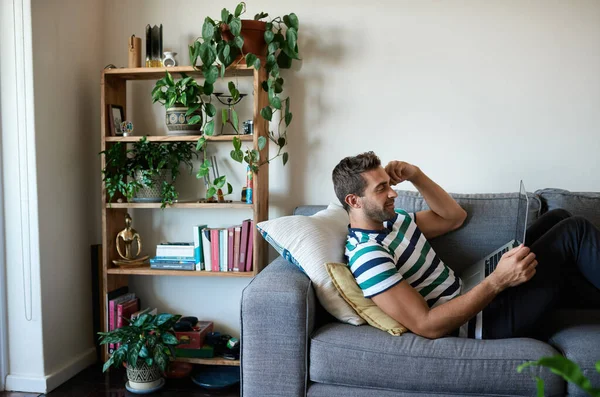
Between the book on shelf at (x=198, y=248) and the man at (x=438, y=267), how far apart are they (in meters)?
0.94

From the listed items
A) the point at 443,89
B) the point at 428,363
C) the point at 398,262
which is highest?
the point at 443,89

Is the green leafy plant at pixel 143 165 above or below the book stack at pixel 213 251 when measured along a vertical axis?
above

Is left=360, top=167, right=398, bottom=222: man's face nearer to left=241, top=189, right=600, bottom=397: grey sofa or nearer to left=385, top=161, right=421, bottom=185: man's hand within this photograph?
left=385, top=161, right=421, bottom=185: man's hand

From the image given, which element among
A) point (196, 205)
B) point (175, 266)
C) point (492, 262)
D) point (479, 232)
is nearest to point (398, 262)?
point (492, 262)

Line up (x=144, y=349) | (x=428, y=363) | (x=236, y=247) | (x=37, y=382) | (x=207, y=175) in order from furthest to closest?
(x=207, y=175), (x=236, y=247), (x=37, y=382), (x=144, y=349), (x=428, y=363)

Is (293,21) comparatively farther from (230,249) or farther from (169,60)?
(230,249)

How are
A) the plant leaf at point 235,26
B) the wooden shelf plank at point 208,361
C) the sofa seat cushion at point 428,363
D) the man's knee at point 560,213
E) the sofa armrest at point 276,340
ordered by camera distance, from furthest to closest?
the wooden shelf plank at point 208,361
the plant leaf at point 235,26
the man's knee at point 560,213
the sofa armrest at point 276,340
the sofa seat cushion at point 428,363

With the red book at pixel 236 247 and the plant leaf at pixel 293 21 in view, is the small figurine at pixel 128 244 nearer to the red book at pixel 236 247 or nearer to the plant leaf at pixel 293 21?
the red book at pixel 236 247

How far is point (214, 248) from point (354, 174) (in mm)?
990

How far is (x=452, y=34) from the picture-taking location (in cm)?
272

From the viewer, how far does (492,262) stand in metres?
2.12

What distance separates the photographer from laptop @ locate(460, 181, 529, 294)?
208 centimetres

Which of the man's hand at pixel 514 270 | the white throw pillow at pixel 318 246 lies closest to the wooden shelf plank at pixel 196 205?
the white throw pillow at pixel 318 246

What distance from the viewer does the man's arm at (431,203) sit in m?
2.23
